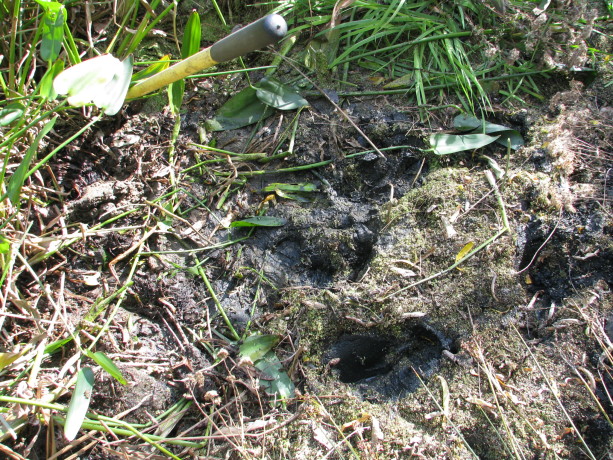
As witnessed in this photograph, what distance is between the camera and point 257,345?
1.55 meters

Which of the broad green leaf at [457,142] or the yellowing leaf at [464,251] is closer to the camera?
the yellowing leaf at [464,251]

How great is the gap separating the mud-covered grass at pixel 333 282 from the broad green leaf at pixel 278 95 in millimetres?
58

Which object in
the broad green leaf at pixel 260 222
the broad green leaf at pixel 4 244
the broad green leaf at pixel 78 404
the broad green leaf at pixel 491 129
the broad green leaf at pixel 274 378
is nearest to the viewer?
the broad green leaf at pixel 78 404

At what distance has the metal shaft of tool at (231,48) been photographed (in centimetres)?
129

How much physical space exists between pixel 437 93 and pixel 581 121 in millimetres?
530

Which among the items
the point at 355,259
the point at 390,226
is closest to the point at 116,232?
the point at 355,259

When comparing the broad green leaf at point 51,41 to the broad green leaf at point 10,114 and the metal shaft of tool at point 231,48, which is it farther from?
the metal shaft of tool at point 231,48

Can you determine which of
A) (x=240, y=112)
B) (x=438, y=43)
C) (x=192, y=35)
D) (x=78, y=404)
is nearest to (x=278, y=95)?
(x=240, y=112)

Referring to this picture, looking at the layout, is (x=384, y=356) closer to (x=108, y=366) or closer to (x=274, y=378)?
(x=274, y=378)

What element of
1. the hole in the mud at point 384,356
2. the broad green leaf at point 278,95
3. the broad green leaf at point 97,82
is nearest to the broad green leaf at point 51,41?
the broad green leaf at point 97,82

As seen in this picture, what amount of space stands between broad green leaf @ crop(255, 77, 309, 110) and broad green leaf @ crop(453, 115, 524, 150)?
1.94 feet

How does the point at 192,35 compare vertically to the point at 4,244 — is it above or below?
above

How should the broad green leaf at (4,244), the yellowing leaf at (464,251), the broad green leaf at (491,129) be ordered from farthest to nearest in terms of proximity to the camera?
the broad green leaf at (491,129), the yellowing leaf at (464,251), the broad green leaf at (4,244)

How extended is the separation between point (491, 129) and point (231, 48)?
1013 millimetres
